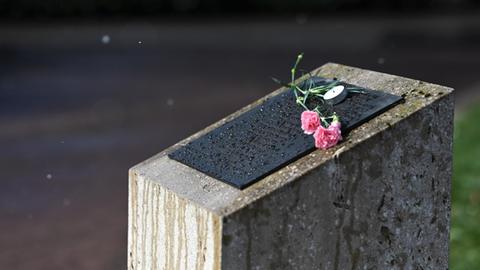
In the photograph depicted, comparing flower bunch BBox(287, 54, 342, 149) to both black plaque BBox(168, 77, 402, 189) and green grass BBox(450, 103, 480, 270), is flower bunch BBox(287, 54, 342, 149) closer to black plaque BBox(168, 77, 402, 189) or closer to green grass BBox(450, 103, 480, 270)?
black plaque BBox(168, 77, 402, 189)

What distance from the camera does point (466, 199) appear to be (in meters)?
5.87

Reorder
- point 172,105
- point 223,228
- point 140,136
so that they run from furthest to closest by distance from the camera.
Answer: point 172,105 < point 140,136 < point 223,228

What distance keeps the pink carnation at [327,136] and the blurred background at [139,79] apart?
2.36 m

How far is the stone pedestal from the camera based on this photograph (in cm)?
245

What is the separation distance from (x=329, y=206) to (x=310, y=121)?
0.80ft

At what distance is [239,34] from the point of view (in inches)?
593

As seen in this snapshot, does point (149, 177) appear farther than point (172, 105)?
No

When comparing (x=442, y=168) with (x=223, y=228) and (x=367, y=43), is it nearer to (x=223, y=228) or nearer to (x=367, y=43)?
(x=223, y=228)

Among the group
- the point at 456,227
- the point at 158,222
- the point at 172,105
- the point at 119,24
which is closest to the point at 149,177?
the point at 158,222

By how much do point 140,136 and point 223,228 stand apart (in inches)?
242

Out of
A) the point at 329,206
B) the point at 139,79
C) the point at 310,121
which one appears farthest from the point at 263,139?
the point at 139,79

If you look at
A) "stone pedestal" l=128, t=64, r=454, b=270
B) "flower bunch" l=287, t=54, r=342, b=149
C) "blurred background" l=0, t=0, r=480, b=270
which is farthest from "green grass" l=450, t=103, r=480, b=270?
"flower bunch" l=287, t=54, r=342, b=149

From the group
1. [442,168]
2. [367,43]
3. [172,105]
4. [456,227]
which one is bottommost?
[367,43]

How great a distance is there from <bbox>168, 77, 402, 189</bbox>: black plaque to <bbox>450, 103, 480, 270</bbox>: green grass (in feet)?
7.01
